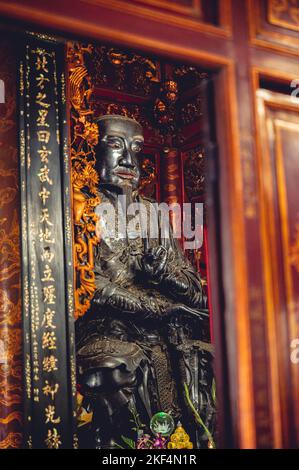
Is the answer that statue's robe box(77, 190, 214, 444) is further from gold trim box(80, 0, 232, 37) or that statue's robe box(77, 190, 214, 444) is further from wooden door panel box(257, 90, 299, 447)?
gold trim box(80, 0, 232, 37)

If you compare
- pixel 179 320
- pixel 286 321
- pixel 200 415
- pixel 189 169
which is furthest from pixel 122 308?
pixel 286 321

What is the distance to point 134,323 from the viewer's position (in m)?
4.32

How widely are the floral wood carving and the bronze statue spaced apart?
18.9 inches

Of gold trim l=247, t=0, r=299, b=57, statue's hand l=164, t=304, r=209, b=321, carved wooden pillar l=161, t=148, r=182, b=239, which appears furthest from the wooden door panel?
carved wooden pillar l=161, t=148, r=182, b=239

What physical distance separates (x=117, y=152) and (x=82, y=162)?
0.71 metres

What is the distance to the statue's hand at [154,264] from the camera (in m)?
4.42

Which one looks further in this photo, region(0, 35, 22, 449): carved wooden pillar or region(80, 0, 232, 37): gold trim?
region(0, 35, 22, 449): carved wooden pillar

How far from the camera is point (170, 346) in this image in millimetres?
4406

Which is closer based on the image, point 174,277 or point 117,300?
point 117,300

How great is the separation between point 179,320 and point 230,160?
248 cm

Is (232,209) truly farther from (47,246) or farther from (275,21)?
(47,246)

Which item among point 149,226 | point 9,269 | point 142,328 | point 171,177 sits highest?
point 171,177

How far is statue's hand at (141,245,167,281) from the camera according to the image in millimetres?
4422

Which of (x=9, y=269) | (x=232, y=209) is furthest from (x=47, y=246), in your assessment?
(x=232, y=209)
